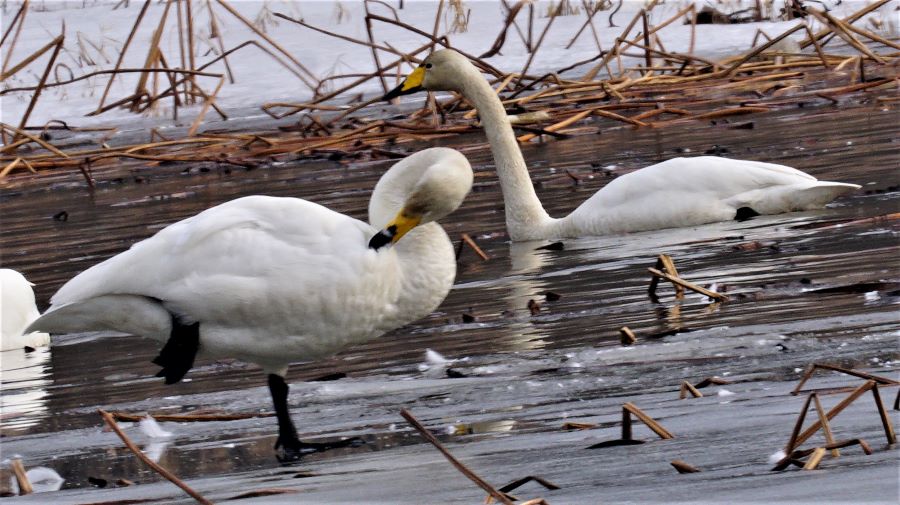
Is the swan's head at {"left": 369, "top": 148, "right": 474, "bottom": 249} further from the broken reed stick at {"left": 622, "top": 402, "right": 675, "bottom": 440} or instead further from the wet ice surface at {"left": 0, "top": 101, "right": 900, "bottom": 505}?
the broken reed stick at {"left": 622, "top": 402, "right": 675, "bottom": 440}

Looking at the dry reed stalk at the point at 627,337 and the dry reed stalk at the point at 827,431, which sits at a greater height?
the dry reed stalk at the point at 827,431

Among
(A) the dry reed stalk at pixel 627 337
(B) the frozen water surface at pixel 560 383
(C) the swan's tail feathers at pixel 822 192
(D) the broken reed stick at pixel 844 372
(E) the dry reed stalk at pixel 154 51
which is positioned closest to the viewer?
(B) the frozen water surface at pixel 560 383

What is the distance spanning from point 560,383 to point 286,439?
79 centimetres

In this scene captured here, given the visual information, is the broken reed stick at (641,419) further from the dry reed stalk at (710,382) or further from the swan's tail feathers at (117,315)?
the swan's tail feathers at (117,315)

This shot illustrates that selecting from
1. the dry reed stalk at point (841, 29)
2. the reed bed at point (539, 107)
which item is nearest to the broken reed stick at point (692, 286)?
the reed bed at point (539, 107)

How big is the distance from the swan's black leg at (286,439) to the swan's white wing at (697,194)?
327 centimetres

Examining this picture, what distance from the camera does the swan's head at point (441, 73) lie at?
854 centimetres

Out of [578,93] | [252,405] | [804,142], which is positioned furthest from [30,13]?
[252,405]

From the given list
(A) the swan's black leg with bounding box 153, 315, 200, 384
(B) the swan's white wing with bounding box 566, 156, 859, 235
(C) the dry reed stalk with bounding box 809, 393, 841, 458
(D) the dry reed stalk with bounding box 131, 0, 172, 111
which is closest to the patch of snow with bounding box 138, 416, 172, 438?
(A) the swan's black leg with bounding box 153, 315, 200, 384

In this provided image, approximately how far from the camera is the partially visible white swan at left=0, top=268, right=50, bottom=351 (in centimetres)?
625

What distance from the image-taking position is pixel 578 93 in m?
14.2

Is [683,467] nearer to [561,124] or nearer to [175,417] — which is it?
[175,417]

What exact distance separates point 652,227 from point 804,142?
2.57 meters

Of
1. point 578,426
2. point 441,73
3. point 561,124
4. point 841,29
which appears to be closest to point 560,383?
point 578,426
